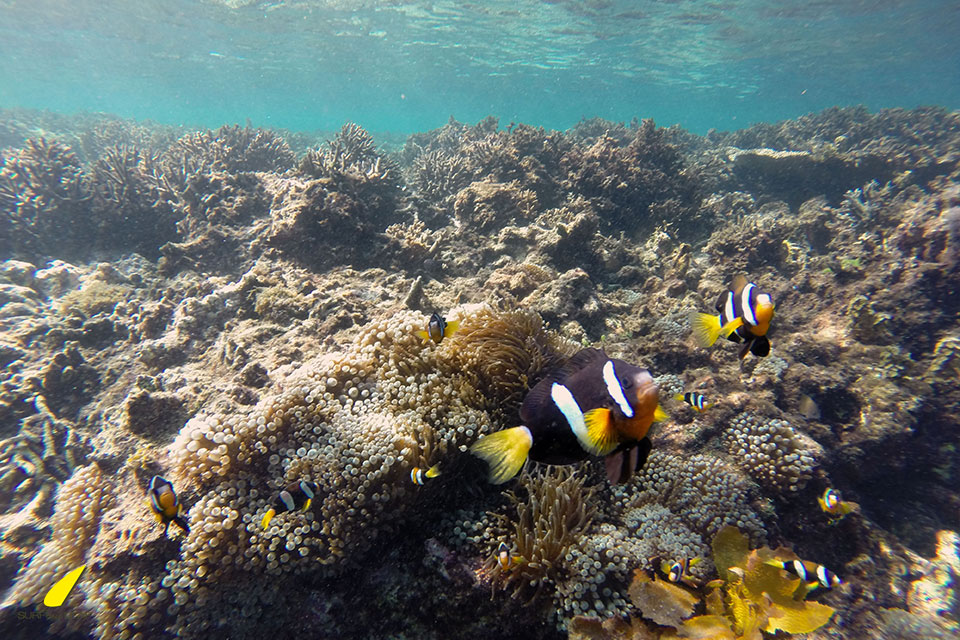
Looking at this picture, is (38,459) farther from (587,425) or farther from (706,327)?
(706,327)

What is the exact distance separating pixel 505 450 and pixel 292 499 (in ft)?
6.53

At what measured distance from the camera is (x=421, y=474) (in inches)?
106

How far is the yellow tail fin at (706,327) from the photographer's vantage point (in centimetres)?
268

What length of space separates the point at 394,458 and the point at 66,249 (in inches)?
424

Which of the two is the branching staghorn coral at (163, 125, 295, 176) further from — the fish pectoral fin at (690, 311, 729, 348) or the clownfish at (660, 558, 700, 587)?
the clownfish at (660, 558, 700, 587)

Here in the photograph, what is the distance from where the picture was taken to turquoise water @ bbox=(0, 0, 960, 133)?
84.1 ft

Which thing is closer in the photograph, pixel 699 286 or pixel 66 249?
pixel 699 286

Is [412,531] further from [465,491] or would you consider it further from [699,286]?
[699,286]

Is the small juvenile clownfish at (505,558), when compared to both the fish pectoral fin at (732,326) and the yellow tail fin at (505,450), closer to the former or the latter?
the yellow tail fin at (505,450)

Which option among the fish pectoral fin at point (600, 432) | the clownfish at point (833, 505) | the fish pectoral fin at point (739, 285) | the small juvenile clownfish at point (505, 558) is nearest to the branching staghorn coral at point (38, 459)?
the small juvenile clownfish at point (505, 558)

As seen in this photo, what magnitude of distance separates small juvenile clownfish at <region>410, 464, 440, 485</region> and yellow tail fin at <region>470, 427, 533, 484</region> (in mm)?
1351

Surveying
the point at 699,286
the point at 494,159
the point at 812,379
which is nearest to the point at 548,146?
the point at 494,159

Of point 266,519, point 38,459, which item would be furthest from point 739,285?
point 38,459

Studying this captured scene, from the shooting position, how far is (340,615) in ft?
9.17
